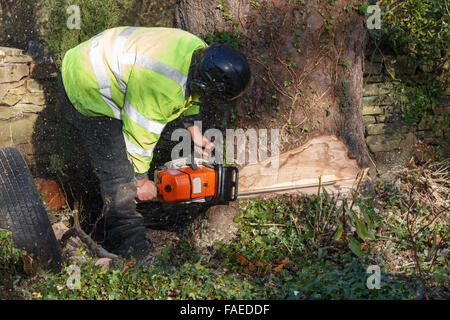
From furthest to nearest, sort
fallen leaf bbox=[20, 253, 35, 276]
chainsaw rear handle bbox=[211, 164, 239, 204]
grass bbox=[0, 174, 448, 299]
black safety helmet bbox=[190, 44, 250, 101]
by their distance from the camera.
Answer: chainsaw rear handle bbox=[211, 164, 239, 204]
black safety helmet bbox=[190, 44, 250, 101]
fallen leaf bbox=[20, 253, 35, 276]
grass bbox=[0, 174, 448, 299]

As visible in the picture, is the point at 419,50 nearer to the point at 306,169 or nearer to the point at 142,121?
the point at 306,169

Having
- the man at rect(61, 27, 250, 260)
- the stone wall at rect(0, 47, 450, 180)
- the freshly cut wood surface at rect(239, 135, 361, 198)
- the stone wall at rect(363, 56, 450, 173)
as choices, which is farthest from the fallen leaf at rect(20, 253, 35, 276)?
the stone wall at rect(363, 56, 450, 173)

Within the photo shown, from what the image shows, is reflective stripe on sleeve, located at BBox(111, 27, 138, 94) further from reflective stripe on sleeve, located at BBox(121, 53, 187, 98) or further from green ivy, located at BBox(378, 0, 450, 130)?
green ivy, located at BBox(378, 0, 450, 130)

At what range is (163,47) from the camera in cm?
316

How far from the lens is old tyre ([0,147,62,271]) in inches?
122

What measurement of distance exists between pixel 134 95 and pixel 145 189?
73 cm

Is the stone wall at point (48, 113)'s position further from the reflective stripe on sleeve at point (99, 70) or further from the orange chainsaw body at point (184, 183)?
the orange chainsaw body at point (184, 183)

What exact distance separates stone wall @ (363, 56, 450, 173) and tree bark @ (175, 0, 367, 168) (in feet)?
4.47

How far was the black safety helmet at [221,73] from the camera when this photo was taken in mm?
3053

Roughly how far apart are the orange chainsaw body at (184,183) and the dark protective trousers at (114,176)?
378mm

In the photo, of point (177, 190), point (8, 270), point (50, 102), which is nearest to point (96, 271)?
point (8, 270)

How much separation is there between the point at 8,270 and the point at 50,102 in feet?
9.00

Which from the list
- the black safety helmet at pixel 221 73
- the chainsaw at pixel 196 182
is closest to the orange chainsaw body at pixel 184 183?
the chainsaw at pixel 196 182

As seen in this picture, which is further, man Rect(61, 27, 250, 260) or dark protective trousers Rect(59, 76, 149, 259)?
dark protective trousers Rect(59, 76, 149, 259)
